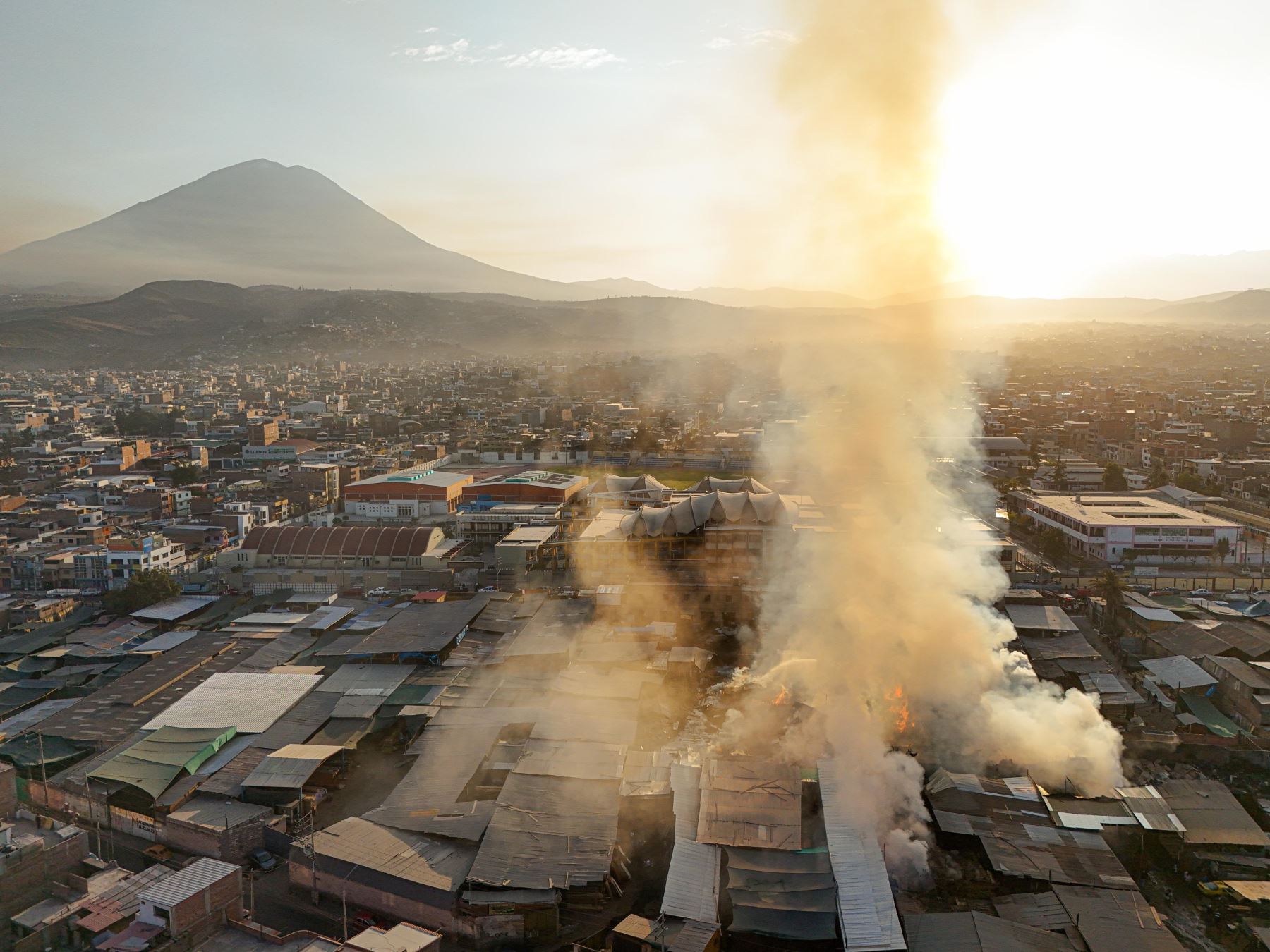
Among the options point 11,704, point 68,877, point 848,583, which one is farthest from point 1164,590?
point 11,704

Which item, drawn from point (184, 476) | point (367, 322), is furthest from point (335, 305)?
point (184, 476)

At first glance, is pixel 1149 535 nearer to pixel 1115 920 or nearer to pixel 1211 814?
pixel 1211 814

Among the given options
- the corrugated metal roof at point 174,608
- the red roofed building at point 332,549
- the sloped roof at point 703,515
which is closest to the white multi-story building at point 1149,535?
the sloped roof at point 703,515

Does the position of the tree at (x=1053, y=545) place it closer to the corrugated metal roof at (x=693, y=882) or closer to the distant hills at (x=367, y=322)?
the corrugated metal roof at (x=693, y=882)

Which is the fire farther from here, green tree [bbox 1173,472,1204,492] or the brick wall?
green tree [bbox 1173,472,1204,492]

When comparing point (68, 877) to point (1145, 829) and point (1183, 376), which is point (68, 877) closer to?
point (1145, 829)

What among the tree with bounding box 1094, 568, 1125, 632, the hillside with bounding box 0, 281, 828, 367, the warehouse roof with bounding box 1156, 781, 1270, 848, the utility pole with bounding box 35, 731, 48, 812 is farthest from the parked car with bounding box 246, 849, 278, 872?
the hillside with bounding box 0, 281, 828, 367
